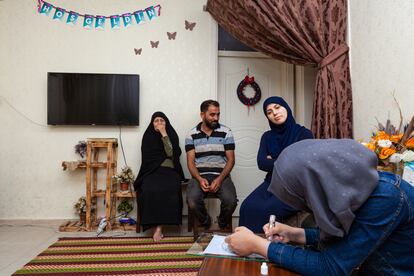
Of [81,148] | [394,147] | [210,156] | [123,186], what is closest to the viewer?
[394,147]

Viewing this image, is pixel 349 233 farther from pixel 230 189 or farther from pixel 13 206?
pixel 13 206

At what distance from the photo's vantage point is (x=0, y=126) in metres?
3.31

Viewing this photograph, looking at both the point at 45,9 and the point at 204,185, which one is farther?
the point at 45,9

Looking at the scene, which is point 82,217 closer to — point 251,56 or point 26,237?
point 26,237

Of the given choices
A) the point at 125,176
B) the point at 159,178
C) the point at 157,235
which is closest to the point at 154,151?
the point at 159,178

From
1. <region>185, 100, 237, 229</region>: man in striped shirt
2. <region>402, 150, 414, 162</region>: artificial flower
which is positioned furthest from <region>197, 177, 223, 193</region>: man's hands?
<region>402, 150, 414, 162</region>: artificial flower

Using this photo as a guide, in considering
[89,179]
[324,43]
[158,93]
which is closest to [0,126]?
[89,179]

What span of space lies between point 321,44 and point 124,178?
2246 millimetres

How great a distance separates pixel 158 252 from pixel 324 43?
208 cm

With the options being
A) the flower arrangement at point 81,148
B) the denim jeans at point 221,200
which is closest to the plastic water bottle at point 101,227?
the flower arrangement at point 81,148

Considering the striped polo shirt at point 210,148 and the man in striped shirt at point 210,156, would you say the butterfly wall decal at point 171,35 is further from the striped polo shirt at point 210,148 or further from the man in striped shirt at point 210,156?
the striped polo shirt at point 210,148

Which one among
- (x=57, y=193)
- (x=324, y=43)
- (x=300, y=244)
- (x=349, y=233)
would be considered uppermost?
(x=324, y=43)

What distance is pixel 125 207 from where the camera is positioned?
325 cm

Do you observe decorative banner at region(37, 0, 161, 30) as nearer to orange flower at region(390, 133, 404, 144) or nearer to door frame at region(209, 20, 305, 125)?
door frame at region(209, 20, 305, 125)
